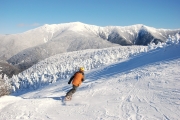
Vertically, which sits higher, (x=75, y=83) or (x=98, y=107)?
(x=75, y=83)

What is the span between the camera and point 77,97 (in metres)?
14.4

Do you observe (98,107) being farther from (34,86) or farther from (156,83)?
(34,86)

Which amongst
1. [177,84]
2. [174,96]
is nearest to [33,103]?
[174,96]

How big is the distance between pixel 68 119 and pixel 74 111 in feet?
3.58

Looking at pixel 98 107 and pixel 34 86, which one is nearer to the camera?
pixel 98 107

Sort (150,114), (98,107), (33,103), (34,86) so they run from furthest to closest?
(34,86)
(33,103)
(98,107)
(150,114)

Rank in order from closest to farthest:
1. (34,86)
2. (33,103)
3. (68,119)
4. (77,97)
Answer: (68,119) < (33,103) < (77,97) < (34,86)

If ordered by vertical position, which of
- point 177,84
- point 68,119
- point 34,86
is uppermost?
point 177,84

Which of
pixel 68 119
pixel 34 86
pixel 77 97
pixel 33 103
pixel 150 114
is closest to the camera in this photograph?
pixel 150 114

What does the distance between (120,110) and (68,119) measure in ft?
9.09

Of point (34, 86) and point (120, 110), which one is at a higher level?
point (120, 110)

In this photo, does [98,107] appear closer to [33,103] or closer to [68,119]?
[68,119]

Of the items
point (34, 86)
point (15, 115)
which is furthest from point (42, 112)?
point (34, 86)

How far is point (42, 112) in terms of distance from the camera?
1195cm
